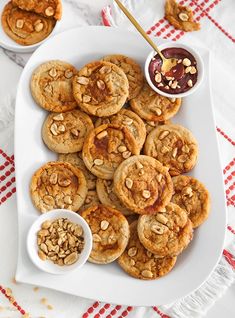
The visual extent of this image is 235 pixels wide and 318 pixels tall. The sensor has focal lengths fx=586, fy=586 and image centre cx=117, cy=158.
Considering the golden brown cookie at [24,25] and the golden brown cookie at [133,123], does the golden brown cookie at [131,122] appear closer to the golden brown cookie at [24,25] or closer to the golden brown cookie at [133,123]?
the golden brown cookie at [133,123]

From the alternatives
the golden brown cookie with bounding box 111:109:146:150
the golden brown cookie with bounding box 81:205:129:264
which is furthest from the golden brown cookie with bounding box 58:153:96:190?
the golden brown cookie with bounding box 111:109:146:150

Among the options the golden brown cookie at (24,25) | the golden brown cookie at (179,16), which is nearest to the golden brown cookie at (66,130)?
the golden brown cookie at (24,25)

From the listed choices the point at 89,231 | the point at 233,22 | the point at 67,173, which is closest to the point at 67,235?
the point at 89,231

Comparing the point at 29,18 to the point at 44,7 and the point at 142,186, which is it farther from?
the point at 142,186

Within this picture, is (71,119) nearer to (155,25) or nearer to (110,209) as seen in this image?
(110,209)

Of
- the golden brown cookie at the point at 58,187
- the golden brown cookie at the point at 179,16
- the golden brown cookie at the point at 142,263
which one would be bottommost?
the golden brown cookie at the point at 142,263

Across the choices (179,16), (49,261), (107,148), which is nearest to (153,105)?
(107,148)

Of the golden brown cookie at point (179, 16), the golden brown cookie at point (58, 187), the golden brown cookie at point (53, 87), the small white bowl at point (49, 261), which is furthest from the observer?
the golden brown cookie at point (179, 16)
